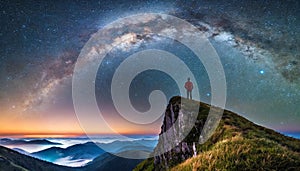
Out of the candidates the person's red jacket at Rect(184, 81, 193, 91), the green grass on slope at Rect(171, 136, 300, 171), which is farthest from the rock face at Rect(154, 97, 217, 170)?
the green grass on slope at Rect(171, 136, 300, 171)

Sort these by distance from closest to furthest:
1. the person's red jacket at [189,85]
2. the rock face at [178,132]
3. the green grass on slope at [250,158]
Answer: the green grass on slope at [250,158] < the rock face at [178,132] < the person's red jacket at [189,85]

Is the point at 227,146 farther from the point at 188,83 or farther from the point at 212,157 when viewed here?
the point at 188,83

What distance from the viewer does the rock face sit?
62.3ft

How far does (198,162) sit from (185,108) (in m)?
12.9

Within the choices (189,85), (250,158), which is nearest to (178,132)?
(189,85)

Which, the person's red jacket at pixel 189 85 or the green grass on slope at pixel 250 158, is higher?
the person's red jacket at pixel 189 85

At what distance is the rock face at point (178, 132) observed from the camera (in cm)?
1900

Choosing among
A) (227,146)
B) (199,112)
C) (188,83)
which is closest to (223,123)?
(199,112)

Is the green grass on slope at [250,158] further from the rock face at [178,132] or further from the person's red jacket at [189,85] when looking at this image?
the person's red jacket at [189,85]

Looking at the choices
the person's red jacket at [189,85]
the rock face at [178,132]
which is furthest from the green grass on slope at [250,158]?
the person's red jacket at [189,85]

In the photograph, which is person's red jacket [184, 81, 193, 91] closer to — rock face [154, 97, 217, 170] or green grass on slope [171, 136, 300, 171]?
rock face [154, 97, 217, 170]

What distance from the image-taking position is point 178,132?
73.5 ft

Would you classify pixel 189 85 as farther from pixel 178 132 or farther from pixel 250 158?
pixel 250 158

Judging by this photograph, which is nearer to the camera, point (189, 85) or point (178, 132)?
point (178, 132)
